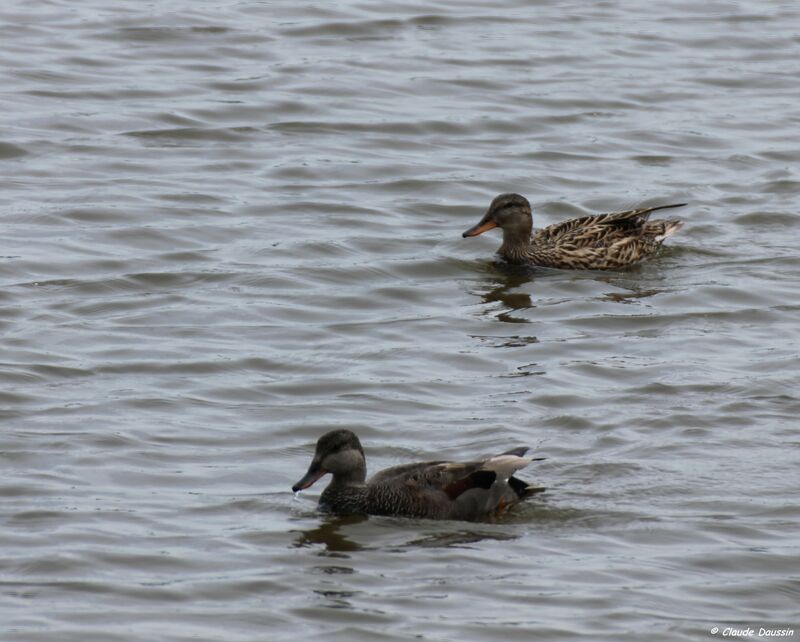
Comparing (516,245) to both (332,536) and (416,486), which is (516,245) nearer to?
(416,486)

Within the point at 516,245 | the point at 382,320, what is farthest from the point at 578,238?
the point at 382,320

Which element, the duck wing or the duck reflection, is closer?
the duck reflection

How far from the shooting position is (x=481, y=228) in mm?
16078

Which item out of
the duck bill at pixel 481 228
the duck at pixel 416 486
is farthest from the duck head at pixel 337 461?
the duck bill at pixel 481 228

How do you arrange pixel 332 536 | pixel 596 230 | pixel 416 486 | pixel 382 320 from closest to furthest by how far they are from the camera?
pixel 332 536, pixel 416 486, pixel 382 320, pixel 596 230

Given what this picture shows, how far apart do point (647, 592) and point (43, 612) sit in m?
2.94

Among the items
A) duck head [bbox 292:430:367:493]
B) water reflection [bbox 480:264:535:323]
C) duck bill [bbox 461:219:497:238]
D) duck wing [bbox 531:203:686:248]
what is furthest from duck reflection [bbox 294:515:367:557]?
duck wing [bbox 531:203:686:248]

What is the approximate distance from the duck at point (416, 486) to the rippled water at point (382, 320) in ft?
0.45

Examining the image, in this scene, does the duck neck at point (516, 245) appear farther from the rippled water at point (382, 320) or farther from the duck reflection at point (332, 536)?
the duck reflection at point (332, 536)

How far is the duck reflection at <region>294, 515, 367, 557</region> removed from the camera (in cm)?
959

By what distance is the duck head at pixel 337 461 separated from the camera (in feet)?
32.6

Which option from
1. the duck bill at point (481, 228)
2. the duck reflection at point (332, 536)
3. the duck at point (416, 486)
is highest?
the duck bill at point (481, 228)

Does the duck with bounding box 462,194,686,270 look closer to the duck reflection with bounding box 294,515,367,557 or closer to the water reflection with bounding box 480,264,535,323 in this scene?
the water reflection with bounding box 480,264,535,323

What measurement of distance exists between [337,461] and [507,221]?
255 inches
